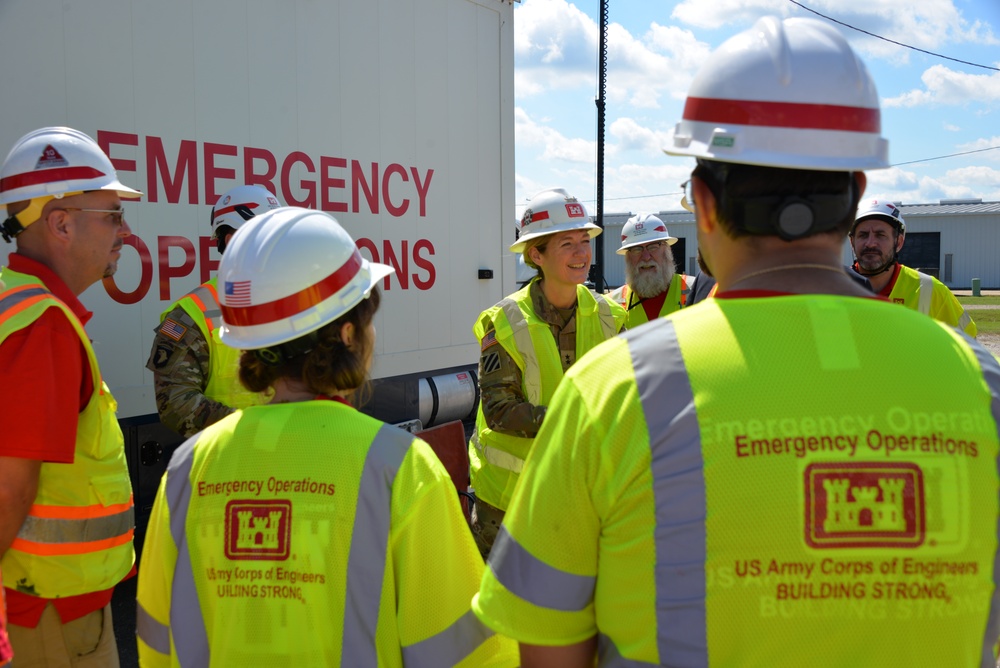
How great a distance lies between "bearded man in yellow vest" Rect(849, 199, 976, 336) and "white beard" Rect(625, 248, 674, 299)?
134 cm

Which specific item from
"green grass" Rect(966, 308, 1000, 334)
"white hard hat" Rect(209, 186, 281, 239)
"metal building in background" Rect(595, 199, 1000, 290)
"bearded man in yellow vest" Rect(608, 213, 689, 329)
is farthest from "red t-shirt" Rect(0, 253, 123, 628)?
"metal building in background" Rect(595, 199, 1000, 290)

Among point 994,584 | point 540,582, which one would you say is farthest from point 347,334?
point 994,584

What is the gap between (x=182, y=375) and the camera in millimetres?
3266

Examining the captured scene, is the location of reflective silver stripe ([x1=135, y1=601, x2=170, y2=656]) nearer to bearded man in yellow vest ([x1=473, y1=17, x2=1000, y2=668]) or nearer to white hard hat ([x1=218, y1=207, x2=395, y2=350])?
white hard hat ([x1=218, y1=207, x2=395, y2=350])

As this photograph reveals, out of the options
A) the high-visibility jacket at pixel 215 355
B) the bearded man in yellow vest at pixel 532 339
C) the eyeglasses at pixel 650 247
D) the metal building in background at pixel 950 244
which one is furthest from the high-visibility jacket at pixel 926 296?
the metal building in background at pixel 950 244

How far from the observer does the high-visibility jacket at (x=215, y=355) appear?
330 cm

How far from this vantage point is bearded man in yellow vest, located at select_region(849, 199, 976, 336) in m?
4.73

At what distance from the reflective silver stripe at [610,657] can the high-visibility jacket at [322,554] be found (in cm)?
39

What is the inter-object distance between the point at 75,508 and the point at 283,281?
1188 millimetres

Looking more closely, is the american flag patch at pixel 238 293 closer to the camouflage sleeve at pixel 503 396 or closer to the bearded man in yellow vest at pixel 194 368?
the bearded man in yellow vest at pixel 194 368

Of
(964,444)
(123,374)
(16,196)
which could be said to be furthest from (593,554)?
(123,374)

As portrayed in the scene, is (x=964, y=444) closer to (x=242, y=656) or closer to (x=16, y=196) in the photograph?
(x=242, y=656)

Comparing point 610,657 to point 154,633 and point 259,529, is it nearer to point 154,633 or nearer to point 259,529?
point 259,529

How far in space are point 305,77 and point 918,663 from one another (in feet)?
14.4
